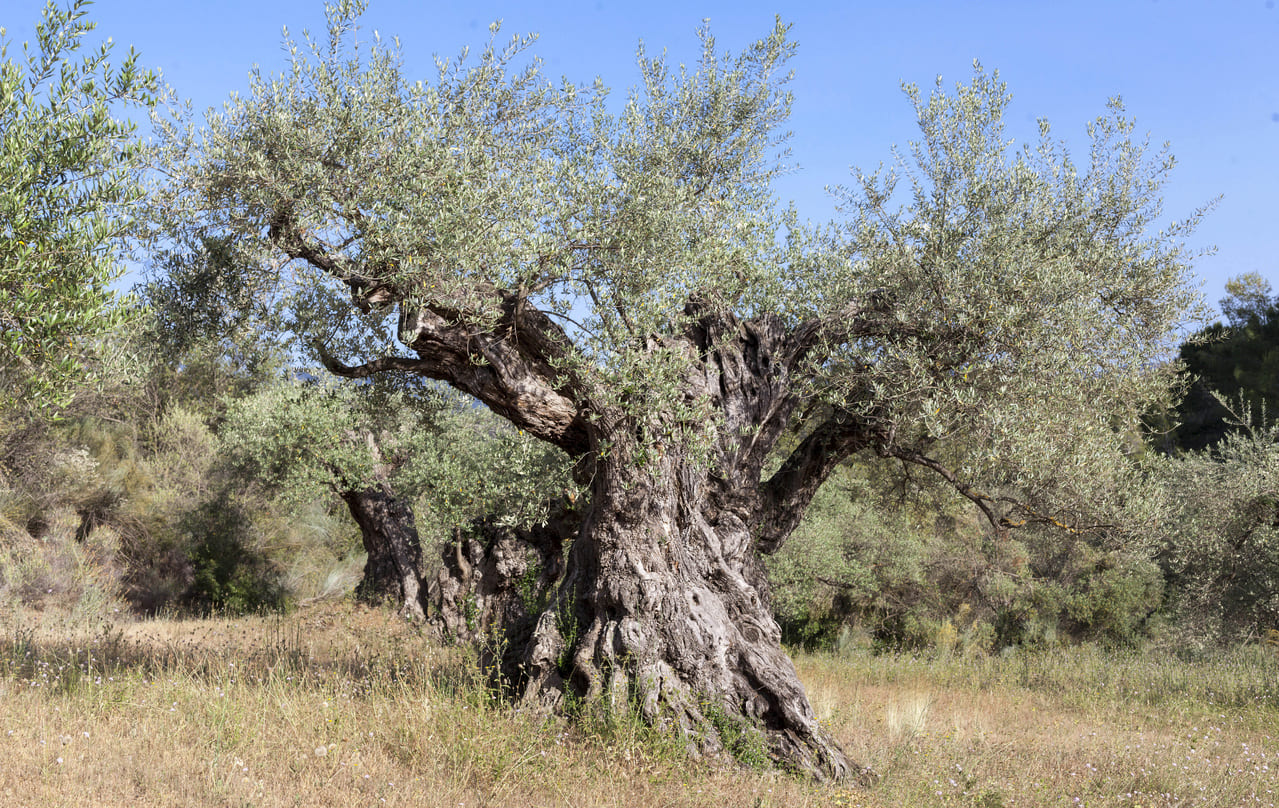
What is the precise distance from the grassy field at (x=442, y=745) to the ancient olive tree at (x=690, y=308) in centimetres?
71

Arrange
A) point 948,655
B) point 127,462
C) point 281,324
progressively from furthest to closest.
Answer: point 127,462 → point 948,655 → point 281,324

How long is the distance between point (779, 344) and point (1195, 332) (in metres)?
5.36

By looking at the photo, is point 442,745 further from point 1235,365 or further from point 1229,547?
point 1235,365

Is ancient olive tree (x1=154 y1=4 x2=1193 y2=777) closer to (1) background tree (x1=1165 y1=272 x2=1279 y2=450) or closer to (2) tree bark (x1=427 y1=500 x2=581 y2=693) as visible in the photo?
(2) tree bark (x1=427 y1=500 x2=581 y2=693)

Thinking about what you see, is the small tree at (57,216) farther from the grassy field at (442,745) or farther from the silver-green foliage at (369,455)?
the silver-green foliage at (369,455)

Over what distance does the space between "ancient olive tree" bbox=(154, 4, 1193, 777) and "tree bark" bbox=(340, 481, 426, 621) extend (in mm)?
9550

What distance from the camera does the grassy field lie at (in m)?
5.76

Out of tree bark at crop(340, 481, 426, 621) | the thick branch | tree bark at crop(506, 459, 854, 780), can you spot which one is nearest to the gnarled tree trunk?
tree bark at crop(506, 459, 854, 780)

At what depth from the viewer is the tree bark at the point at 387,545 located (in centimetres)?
1714

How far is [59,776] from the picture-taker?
561 centimetres

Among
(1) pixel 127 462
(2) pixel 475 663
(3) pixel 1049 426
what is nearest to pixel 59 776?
(2) pixel 475 663

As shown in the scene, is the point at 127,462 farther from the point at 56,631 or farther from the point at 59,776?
the point at 59,776

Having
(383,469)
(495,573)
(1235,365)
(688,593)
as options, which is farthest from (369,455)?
(1235,365)

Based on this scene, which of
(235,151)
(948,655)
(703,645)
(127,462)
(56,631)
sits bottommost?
(948,655)
